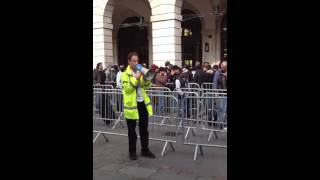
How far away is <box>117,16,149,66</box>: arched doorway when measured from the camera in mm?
23469

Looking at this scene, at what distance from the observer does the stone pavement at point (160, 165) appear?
5.47 metres

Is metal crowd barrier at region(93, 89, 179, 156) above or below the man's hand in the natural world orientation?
below

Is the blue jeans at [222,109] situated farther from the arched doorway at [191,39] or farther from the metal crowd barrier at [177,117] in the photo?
the arched doorway at [191,39]

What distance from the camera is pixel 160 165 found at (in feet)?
19.7

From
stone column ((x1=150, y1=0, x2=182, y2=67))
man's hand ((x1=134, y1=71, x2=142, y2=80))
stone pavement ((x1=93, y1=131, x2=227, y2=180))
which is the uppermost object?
stone column ((x1=150, y1=0, x2=182, y2=67))

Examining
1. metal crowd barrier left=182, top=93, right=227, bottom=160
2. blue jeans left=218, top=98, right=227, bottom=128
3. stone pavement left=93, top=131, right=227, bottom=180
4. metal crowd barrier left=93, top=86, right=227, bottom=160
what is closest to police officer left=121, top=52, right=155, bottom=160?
stone pavement left=93, top=131, right=227, bottom=180

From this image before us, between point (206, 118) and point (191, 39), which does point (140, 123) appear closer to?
point (206, 118)

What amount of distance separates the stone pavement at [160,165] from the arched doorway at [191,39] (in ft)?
47.5

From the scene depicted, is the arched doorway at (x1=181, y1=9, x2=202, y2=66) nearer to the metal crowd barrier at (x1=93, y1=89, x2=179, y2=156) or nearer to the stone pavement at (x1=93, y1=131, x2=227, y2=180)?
the metal crowd barrier at (x1=93, y1=89, x2=179, y2=156)

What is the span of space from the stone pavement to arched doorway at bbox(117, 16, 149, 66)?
650 inches

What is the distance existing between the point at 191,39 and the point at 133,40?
4441 mm
